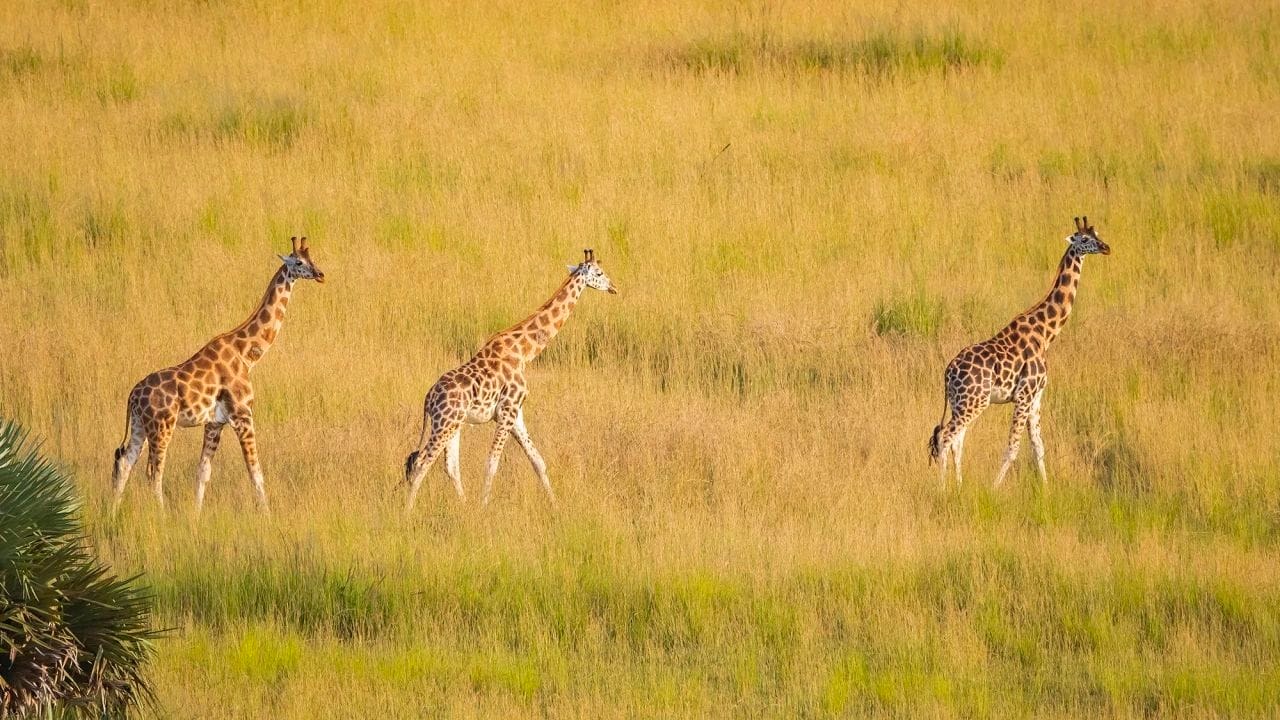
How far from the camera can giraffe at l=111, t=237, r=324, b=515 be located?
991cm

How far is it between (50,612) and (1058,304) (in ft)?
25.1

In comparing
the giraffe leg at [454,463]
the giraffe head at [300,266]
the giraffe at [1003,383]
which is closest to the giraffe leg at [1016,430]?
the giraffe at [1003,383]

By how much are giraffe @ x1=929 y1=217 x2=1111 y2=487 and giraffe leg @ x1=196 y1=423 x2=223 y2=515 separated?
4.41m

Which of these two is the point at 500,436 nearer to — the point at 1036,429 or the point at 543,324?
the point at 543,324

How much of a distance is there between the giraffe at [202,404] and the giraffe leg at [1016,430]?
4574mm

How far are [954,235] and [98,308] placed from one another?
8.06 metres

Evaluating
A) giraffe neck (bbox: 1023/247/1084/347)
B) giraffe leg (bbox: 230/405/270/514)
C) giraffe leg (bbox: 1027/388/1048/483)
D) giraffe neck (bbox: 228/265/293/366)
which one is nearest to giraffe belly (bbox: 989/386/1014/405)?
giraffe leg (bbox: 1027/388/1048/483)

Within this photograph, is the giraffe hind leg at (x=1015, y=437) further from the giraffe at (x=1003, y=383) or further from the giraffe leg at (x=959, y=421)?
the giraffe leg at (x=959, y=421)

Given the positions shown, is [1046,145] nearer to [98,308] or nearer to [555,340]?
[555,340]

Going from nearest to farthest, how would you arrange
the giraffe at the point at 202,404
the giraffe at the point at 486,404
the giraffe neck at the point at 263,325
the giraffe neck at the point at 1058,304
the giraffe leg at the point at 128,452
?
the giraffe at the point at 202,404 → the giraffe leg at the point at 128,452 → the giraffe at the point at 486,404 → the giraffe neck at the point at 263,325 → the giraffe neck at the point at 1058,304

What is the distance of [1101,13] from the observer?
2342 cm

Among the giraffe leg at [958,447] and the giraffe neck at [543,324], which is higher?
the giraffe neck at [543,324]

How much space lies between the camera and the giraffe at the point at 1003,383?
1095 centimetres

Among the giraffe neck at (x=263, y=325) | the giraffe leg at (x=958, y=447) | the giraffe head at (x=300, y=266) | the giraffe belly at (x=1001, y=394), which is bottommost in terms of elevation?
→ the giraffe leg at (x=958, y=447)
